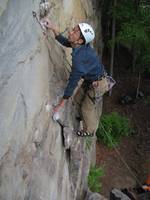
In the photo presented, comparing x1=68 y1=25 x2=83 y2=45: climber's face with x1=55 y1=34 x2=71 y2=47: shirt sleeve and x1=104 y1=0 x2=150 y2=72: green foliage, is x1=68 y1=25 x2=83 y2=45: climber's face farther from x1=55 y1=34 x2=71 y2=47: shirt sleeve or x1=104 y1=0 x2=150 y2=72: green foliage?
x1=104 y1=0 x2=150 y2=72: green foliage

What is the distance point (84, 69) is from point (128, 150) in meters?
7.19

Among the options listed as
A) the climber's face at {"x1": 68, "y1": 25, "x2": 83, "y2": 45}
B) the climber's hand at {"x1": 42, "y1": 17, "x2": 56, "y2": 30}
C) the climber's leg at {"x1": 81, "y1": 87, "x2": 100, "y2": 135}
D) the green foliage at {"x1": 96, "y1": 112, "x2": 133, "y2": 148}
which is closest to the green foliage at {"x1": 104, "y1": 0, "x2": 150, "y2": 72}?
the green foliage at {"x1": 96, "y1": 112, "x2": 133, "y2": 148}

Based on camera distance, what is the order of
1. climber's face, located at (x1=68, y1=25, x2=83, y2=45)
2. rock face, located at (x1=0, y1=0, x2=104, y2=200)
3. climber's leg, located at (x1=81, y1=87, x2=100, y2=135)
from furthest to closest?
climber's leg, located at (x1=81, y1=87, x2=100, y2=135)
climber's face, located at (x1=68, y1=25, x2=83, y2=45)
rock face, located at (x1=0, y1=0, x2=104, y2=200)

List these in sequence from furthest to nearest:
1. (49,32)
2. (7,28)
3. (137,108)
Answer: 1. (137,108)
2. (49,32)
3. (7,28)

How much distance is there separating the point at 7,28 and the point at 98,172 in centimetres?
572

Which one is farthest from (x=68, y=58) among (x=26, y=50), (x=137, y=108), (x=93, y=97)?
(x=137, y=108)

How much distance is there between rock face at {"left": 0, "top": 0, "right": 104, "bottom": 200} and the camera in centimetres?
521

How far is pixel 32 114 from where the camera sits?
19.2 ft

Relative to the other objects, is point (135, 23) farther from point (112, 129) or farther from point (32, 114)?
point (32, 114)

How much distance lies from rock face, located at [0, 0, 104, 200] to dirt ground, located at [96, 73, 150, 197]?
15.3ft

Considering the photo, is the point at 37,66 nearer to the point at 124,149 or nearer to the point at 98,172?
the point at 98,172

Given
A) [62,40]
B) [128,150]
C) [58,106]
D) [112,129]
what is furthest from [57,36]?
[128,150]

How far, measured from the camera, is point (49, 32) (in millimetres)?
7156

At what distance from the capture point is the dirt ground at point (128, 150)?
12.6 m
